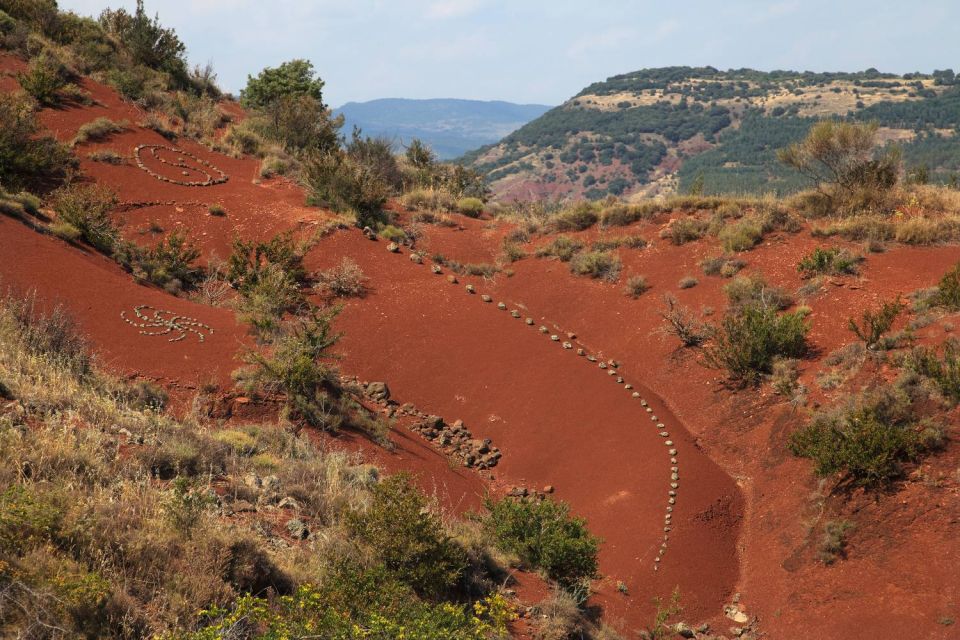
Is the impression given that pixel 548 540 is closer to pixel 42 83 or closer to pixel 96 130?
pixel 96 130

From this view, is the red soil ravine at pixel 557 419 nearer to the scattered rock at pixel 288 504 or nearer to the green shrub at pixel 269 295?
the green shrub at pixel 269 295

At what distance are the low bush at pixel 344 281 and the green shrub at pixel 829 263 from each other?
27.3 feet

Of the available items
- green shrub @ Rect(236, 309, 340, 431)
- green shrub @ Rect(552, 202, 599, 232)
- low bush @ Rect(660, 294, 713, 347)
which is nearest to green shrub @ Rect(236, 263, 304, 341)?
green shrub @ Rect(236, 309, 340, 431)

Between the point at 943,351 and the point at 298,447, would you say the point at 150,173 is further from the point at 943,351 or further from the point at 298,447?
the point at 943,351

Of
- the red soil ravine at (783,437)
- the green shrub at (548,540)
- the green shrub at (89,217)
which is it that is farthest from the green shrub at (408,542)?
the green shrub at (89,217)

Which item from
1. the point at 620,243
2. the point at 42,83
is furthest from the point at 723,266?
the point at 42,83

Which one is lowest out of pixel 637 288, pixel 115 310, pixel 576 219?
pixel 637 288

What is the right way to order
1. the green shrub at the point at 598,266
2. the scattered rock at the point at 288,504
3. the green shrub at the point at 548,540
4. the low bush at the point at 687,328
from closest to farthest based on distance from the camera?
the scattered rock at the point at 288,504, the green shrub at the point at 548,540, the low bush at the point at 687,328, the green shrub at the point at 598,266

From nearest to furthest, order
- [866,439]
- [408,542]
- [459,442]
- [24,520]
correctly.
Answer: [24,520] → [408,542] → [866,439] → [459,442]

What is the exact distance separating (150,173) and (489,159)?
374 ft

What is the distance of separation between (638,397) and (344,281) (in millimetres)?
5982

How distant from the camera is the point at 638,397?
10.9 meters

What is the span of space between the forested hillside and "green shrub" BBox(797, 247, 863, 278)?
6272 cm

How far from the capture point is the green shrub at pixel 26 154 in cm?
1417
